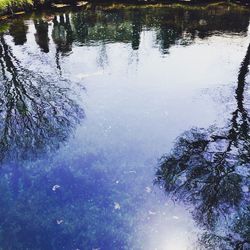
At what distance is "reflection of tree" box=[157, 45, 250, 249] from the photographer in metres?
10.3

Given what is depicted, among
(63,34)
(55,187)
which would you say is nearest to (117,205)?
(55,187)

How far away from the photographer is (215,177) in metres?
11.9

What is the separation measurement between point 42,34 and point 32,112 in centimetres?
1242

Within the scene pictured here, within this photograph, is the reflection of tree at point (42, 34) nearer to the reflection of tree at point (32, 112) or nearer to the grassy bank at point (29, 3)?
the grassy bank at point (29, 3)

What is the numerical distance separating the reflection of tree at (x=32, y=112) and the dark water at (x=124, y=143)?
0.18 ft

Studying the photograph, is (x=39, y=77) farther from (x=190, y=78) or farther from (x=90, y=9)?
(x=90, y=9)

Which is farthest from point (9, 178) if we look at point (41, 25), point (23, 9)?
point (23, 9)

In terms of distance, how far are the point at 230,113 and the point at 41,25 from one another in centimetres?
1897

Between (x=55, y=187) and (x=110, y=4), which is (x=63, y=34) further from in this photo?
(x=55, y=187)

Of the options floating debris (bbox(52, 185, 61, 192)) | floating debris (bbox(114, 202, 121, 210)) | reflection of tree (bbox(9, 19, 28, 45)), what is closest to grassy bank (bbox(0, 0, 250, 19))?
reflection of tree (bbox(9, 19, 28, 45))

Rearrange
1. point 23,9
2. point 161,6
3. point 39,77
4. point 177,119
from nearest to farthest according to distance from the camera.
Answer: point 177,119
point 39,77
point 23,9
point 161,6

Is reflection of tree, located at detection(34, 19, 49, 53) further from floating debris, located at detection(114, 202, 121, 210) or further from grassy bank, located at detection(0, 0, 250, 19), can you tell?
floating debris, located at detection(114, 202, 121, 210)

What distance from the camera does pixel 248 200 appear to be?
438 inches

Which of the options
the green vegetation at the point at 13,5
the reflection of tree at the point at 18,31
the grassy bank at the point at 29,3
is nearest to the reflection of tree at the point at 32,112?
the reflection of tree at the point at 18,31
